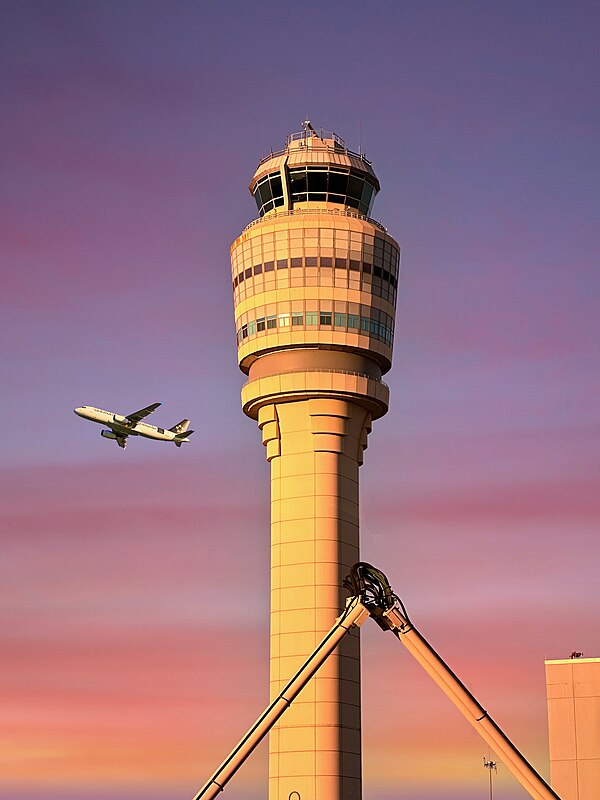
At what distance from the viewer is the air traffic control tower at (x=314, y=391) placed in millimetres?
114375

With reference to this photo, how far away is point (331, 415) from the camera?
120938 mm

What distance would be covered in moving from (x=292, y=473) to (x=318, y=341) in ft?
41.5

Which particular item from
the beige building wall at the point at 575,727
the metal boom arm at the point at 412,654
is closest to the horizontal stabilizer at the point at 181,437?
the beige building wall at the point at 575,727

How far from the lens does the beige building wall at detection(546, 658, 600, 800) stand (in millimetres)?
102062

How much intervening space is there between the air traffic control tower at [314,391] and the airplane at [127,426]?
44.3 metres

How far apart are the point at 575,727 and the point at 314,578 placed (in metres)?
26.9

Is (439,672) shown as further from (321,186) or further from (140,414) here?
(140,414)

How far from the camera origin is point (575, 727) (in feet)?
339

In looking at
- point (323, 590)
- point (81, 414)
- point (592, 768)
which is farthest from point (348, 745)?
point (81, 414)

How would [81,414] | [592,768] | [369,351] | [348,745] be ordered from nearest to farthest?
[592,768], [348,745], [369,351], [81,414]

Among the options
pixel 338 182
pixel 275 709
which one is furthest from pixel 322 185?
pixel 275 709

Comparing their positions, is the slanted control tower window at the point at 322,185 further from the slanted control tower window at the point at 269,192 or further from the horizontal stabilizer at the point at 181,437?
the horizontal stabilizer at the point at 181,437

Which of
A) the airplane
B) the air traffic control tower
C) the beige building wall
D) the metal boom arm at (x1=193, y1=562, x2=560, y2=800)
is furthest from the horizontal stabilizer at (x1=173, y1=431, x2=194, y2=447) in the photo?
the metal boom arm at (x1=193, y1=562, x2=560, y2=800)

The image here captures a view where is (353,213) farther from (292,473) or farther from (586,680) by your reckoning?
(586,680)
